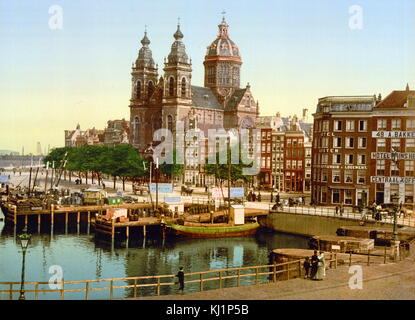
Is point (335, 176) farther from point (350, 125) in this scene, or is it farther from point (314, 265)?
point (314, 265)

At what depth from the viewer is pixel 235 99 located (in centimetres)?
15075

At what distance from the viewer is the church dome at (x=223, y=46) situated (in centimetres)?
15312

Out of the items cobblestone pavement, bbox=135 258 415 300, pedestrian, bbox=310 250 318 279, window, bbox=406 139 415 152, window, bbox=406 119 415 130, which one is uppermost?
window, bbox=406 119 415 130

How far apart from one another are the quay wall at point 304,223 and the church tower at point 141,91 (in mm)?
68334

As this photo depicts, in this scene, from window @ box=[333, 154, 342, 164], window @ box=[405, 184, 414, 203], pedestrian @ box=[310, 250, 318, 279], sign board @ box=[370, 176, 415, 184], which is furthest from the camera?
window @ box=[333, 154, 342, 164]

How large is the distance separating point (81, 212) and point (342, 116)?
124 ft

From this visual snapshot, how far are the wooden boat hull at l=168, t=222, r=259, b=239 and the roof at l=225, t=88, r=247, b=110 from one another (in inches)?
2955

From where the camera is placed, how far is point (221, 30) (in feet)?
509

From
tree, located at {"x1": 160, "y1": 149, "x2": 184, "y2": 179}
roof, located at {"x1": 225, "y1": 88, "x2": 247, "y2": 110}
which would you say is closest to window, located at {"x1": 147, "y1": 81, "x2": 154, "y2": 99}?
roof, located at {"x1": 225, "y1": 88, "x2": 247, "y2": 110}

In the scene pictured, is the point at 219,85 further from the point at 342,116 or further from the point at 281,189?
the point at 342,116

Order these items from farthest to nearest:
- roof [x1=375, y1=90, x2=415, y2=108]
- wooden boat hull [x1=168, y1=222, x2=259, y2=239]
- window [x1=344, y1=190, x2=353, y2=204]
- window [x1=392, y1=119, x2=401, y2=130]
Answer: window [x1=344, y1=190, x2=353, y2=204] < roof [x1=375, y1=90, x2=415, y2=108] < window [x1=392, y1=119, x2=401, y2=130] < wooden boat hull [x1=168, y1=222, x2=259, y2=239]

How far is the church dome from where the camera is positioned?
502ft

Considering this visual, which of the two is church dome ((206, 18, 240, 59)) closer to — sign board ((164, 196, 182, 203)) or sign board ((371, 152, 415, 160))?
sign board ((164, 196, 182, 203))

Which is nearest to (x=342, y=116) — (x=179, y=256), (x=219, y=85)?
(x=179, y=256)
